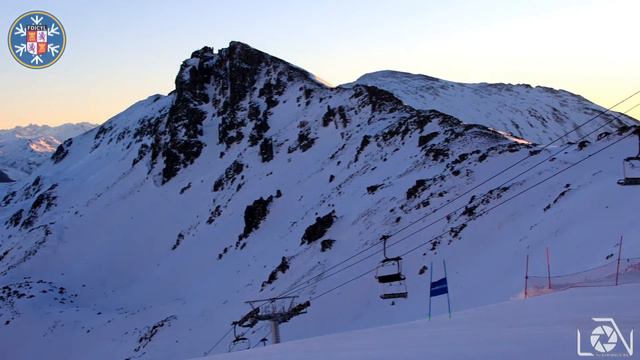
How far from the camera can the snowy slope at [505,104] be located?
433 ft

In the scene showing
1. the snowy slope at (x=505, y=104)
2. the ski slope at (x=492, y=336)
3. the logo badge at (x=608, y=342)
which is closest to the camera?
the logo badge at (x=608, y=342)

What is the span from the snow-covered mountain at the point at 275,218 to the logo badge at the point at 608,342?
2367cm

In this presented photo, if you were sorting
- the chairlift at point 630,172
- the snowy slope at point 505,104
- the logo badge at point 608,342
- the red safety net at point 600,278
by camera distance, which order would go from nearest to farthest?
the logo badge at point 608,342
the red safety net at point 600,278
the chairlift at point 630,172
the snowy slope at point 505,104

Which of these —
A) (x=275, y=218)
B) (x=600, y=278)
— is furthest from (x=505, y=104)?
(x=600, y=278)

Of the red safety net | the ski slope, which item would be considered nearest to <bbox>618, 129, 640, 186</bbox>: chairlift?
the red safety net

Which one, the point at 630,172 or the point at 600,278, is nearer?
the point at 600,278

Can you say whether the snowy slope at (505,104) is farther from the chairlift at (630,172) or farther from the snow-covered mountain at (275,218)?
the chairlift at (630,172)

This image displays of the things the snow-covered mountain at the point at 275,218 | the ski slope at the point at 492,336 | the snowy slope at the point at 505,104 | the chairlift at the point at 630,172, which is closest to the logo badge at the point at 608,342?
the ski slope at the point at 492,336

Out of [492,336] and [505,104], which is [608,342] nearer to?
[492,336]

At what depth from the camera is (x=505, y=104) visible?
482ft

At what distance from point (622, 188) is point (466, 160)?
19675 millimetres

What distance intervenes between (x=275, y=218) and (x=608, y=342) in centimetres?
7049

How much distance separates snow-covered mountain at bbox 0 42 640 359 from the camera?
2172 inches

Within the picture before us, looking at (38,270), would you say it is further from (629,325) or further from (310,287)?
(629,325)
